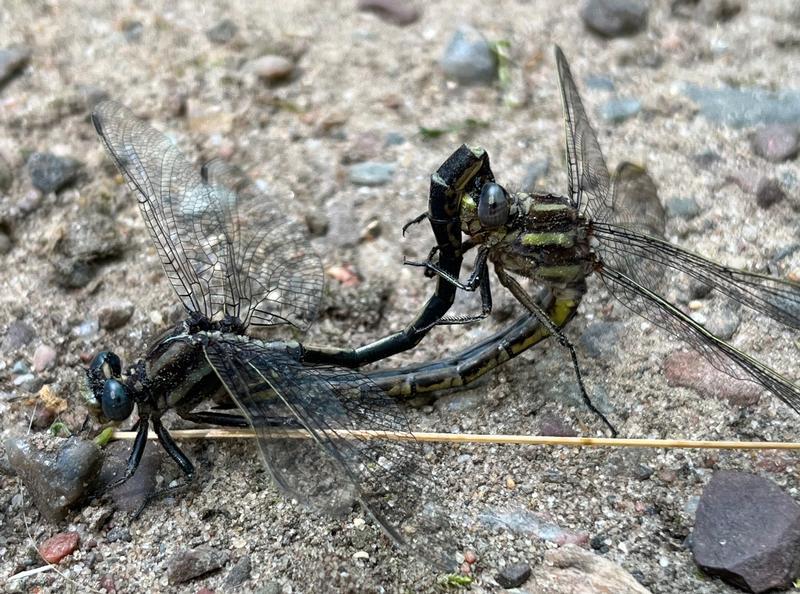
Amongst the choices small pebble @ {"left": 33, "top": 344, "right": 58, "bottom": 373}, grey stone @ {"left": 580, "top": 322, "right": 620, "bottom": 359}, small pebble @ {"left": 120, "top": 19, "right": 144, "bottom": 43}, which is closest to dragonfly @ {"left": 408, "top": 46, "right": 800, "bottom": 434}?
grey stone @ {"left": 580, "top": 322, "right": 620, "bottom": 359}

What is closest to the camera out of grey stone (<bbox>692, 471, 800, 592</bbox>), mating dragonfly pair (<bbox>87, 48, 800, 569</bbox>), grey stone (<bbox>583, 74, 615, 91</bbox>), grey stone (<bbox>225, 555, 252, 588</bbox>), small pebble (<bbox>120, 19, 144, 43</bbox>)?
grey stone (<bbox>692, 471, 800, 592</bbox>)

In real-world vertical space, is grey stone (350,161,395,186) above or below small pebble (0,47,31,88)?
below

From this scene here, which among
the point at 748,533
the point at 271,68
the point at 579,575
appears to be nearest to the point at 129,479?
the point at 579,575

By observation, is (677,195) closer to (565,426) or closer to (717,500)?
(565,426)

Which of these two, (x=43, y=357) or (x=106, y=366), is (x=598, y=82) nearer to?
(x=106, y=366)

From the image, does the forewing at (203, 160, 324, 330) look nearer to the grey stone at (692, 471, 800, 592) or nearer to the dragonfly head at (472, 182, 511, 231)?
the dragonfly head at (472, 182, 511, 231)

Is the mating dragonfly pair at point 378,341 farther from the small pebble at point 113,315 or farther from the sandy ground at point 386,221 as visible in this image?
the small pebble at point 113,315

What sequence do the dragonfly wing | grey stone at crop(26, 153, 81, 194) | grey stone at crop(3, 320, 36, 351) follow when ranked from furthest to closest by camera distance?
grey stone at crop(26, 153, 81, 194) → grey stone at crop(3, 320, 36, 351) → the dragonfly wing

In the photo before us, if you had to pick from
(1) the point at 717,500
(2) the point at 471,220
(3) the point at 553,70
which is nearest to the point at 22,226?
(2) the point at 471,220
